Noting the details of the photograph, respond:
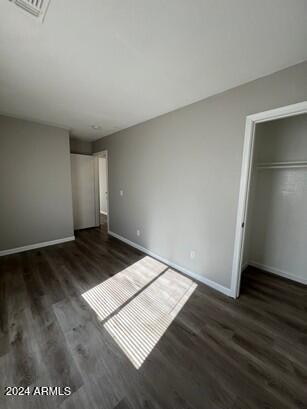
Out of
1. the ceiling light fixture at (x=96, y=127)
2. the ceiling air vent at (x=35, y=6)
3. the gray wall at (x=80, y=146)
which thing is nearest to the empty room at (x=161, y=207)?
the ceiling air vent at (x=35, y=6)

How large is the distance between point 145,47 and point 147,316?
258cm

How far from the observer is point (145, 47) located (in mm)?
1424

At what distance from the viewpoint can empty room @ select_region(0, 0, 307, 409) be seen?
120cm

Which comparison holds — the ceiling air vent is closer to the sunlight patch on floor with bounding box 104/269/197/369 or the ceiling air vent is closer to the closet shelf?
the sunlight patch on floor with bounding box 104/269/197/369

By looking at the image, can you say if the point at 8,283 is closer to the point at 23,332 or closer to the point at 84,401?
the point at 23,332

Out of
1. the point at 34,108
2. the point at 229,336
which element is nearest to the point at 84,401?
the point at 229,336

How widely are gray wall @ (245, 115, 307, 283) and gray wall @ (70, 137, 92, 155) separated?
4234 millimetres

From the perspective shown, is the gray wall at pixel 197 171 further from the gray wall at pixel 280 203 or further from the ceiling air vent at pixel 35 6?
the ceiling air vent at pixel 35 6

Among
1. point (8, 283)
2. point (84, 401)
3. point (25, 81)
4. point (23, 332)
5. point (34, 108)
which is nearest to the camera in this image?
point (84, 401)

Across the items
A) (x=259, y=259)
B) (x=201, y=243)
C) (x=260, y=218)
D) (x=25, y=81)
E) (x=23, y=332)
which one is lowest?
(x=23, y=332)

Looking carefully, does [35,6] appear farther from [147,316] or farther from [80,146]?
[80,146]

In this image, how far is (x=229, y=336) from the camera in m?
1.64

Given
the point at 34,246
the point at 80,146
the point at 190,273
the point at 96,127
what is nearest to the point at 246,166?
the point at 190,273

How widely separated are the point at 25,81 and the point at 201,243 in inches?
117
